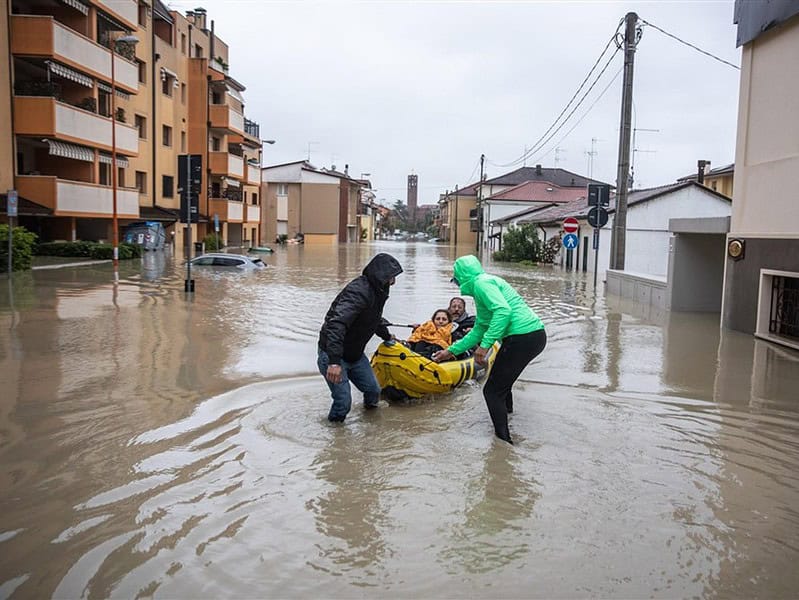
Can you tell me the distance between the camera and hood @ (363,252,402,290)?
23.5ft

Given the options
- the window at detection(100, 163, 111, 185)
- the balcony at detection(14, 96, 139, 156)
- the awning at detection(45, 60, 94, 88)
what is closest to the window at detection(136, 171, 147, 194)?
the window at detection(100, 163, 111, 185)

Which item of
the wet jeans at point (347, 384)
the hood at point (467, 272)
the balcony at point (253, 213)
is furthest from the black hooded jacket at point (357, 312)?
the balcony at point (253, 213)

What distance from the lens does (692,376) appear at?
10766mm

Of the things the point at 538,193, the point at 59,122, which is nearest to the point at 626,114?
the point at 59,122

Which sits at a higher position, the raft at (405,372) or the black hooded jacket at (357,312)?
the black hooded jacket at (357,312)

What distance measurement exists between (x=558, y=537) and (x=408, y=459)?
1829 mm

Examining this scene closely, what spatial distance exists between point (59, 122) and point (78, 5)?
5.25 metres

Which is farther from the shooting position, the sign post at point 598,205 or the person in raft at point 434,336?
the sign post at point 598,205

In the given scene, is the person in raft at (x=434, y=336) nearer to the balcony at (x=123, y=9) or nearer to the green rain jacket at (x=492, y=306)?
the green rain jacket at (x=492, y=306)

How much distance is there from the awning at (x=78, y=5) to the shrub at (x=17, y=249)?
32.8 feet

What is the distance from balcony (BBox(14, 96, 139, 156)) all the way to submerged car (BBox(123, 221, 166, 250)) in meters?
→ 7.55

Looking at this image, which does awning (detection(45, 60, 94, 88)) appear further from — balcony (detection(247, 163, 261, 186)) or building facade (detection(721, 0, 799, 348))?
balcony (detection(247, 163, 261, 186))

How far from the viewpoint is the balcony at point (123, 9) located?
31609 mm

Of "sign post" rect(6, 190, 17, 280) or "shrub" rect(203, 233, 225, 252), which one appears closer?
"sign post" rect(6, 190, 17, 280)
